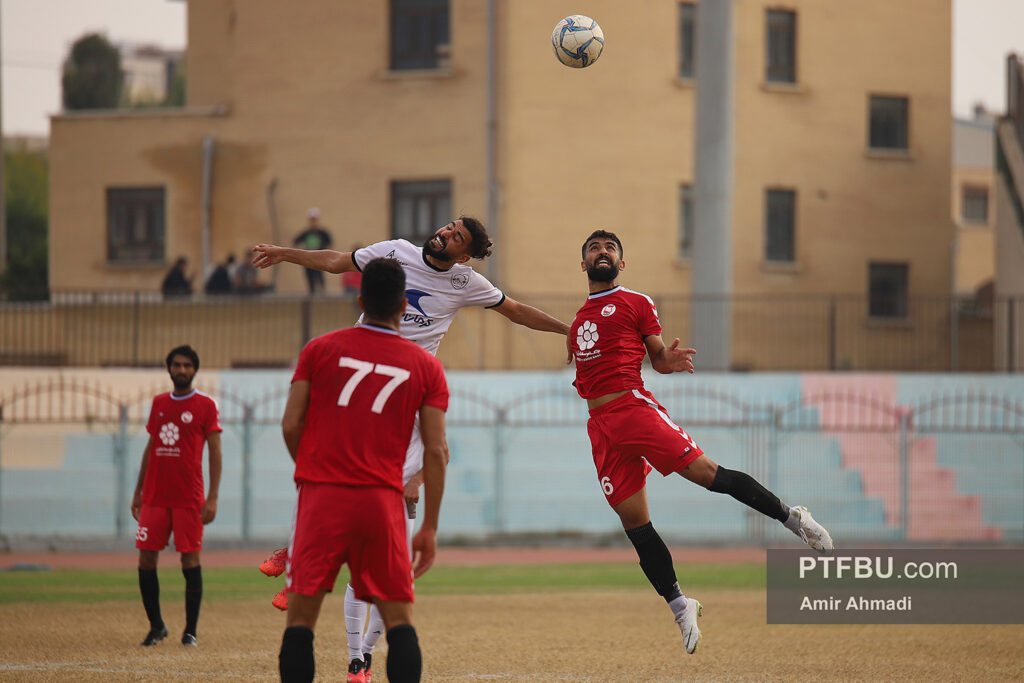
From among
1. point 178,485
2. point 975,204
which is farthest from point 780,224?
point 975,204

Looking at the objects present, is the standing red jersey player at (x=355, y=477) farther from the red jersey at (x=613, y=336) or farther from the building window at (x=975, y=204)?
the building window at (x=975, y=204)

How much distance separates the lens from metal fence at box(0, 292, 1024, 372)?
87.0ft

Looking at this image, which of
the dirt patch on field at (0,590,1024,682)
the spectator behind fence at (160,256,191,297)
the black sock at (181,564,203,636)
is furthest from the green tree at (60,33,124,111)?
the black sock at (181,564,203,636)

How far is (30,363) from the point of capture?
27.3 meters

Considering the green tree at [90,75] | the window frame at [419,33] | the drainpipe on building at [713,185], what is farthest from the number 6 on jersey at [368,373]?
the green tree at [90,75]

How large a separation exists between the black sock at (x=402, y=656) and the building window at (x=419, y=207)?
22964 mm

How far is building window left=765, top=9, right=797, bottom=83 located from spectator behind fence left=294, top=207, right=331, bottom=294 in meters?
11.4

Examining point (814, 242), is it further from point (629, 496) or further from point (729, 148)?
point (629, 496)

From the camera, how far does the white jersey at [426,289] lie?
336 inches

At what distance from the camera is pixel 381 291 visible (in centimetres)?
620

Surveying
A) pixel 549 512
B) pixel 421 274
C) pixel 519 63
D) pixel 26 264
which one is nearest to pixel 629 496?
pixel 421 274

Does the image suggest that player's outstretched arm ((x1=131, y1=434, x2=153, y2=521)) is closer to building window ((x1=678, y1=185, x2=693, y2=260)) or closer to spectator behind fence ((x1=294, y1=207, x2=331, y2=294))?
spectator behind fence ((x1=294, y1=207, x2=331, y2=294))

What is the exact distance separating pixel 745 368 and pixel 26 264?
959 inches

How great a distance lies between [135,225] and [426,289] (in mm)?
24292
